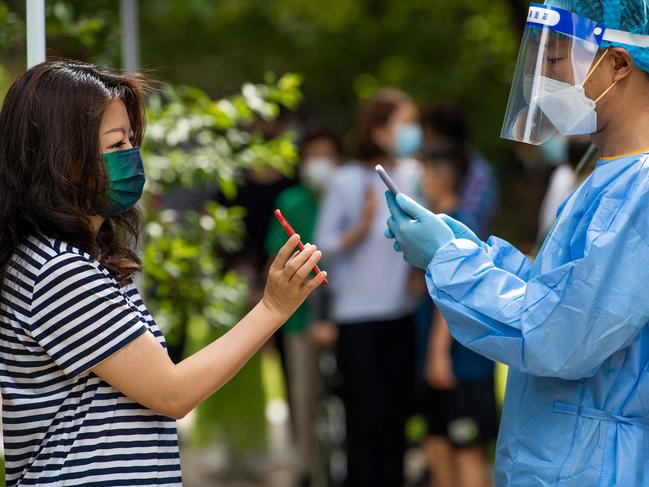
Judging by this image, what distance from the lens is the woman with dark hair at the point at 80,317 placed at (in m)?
1.99

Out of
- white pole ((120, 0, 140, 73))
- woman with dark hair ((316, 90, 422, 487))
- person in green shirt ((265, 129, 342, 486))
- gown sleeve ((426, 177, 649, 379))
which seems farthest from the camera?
person in green shirt ((265, 129, 342, 486))

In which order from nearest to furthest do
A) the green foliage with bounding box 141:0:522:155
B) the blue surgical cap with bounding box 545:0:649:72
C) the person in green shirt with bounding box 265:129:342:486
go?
the blue surgical cap with bounding box 545:0:649:72, the person in green shirt with bounding box 265:129:342:486, the green foliage with bounding box 141:0:522:155

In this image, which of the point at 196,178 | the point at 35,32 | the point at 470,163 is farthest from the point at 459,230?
the point at 470,163

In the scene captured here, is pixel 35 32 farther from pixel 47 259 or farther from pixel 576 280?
pixel 576 280

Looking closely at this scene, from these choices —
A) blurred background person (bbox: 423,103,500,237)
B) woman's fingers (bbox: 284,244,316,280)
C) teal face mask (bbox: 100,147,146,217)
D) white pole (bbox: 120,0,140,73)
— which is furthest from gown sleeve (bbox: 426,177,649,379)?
blurred background person (bbox: 423,103,500,237)

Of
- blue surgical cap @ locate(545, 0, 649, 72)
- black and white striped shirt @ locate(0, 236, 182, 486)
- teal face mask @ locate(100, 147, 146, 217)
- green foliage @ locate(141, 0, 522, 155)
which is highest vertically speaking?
blue surgical cap @ locate(545, 0, 649, 72)

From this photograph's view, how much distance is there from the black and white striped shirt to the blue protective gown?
2.04ft

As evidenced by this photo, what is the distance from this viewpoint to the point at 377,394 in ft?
16.0

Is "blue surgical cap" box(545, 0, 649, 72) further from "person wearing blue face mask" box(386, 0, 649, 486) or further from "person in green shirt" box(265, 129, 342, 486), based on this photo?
"person in green shirt" box(265, 129, 342, 486)

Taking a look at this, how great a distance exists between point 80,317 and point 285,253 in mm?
405

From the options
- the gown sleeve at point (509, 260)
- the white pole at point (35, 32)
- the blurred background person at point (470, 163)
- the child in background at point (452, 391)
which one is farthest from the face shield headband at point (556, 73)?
the blurred background person at point (470, 163)

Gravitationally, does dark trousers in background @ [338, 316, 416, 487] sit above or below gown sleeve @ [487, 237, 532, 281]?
below

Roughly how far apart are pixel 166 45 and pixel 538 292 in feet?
27.9

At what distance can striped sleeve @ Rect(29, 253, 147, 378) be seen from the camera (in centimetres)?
198
